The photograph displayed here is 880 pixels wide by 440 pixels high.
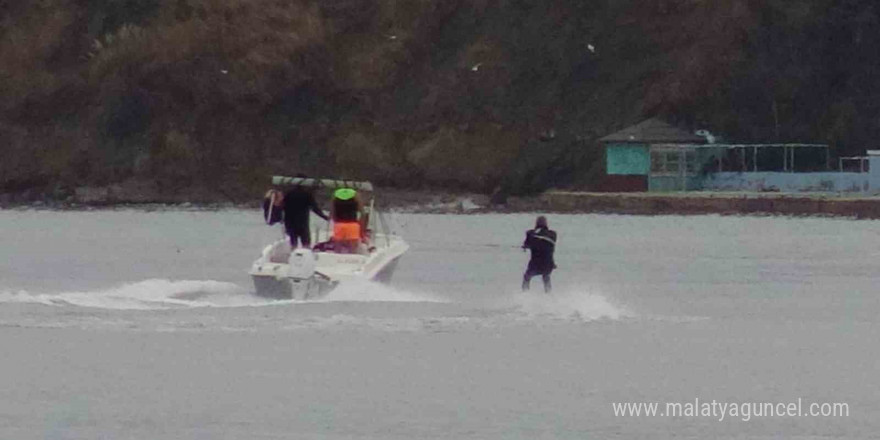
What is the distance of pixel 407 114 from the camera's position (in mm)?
90188

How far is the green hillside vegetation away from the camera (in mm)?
83250

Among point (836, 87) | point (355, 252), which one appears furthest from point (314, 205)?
point (836, 87)

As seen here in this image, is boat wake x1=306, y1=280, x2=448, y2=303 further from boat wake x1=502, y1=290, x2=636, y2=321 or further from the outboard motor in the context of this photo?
boat wake x1=502, y1=290, x2=636, y2=321

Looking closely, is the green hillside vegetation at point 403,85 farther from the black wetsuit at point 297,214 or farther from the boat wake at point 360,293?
the black wetsuit at point 297,214

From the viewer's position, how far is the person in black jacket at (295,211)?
2916cm

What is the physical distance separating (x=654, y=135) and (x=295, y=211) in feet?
170

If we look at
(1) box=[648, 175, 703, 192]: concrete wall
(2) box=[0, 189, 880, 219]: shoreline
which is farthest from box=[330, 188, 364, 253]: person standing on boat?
(1) box=[648, 175, 703, 192]: concrete wall

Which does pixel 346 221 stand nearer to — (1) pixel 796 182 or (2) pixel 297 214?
(2) pixel 297 214

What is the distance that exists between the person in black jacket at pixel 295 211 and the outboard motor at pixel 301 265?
1072 millimetres

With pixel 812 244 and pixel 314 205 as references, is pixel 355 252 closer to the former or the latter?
pixel 314 205

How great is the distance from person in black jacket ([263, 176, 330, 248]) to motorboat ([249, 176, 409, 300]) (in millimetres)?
147

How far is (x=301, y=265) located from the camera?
27.9m

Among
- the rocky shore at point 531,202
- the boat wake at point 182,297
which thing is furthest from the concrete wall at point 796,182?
the boat wake at point 182,297

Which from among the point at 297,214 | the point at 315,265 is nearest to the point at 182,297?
the point at 297,214
